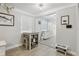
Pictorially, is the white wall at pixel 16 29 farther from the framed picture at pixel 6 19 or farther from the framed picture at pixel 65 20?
the framed picture at pixel 65 20

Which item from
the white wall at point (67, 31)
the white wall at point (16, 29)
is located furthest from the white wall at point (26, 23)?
the white wall at point (67, 31)

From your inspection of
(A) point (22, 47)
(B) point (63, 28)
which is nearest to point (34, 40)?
(A) point (22, 47)

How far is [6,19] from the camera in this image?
120 cm

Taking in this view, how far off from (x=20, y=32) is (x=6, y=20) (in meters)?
0.35

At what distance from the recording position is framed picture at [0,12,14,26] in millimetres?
1162

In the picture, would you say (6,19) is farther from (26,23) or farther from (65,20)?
(65,20)

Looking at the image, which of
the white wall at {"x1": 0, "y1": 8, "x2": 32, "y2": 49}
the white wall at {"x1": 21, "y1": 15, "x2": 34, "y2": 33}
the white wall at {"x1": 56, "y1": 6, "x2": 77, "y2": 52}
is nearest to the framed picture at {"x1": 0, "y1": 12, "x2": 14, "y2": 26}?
the white wall at {"x1": 0, "y1": 8, "x2": 32, "y2": 49}

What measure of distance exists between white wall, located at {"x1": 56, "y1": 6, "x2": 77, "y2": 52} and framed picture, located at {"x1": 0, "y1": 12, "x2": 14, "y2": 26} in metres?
0.92

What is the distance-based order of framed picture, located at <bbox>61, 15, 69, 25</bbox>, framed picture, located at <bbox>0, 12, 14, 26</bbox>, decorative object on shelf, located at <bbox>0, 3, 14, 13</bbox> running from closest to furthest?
1. decorative object on shelf, located at <bbox>0, 3, 14, 13</bbox>
2. framed picture, located at <bbox>0, 12, 14, 26</bbox>
3. framed picture, located at <bbox>61, 15, 69, 25</bbox>

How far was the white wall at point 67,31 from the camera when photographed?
1247 millimetres

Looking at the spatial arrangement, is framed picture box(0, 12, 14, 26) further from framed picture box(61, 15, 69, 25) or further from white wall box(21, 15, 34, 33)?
framed picture box(61, 15, 69, 25)

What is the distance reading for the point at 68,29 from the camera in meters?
1.36

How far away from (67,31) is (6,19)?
122 cm

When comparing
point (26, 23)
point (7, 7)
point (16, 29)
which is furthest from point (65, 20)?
point (7, 7)
